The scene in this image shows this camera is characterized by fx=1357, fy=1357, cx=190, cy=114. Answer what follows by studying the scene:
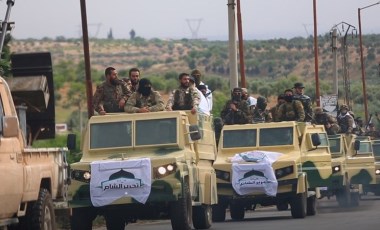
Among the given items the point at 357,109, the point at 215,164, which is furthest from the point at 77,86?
the point at 215,164

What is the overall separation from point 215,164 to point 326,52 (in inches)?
3847

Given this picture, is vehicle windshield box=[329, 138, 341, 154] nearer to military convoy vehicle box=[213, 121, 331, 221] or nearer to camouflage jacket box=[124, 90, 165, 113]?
military convoy vehicle box=[213, 121, 331, 221]

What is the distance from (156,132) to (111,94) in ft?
5.45

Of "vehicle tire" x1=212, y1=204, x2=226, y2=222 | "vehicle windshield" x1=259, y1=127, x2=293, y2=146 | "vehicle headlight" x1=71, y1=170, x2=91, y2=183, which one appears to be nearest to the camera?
"vehicle headlight" x1=71, y1=170, x2=91, y2=183

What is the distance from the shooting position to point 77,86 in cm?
10656

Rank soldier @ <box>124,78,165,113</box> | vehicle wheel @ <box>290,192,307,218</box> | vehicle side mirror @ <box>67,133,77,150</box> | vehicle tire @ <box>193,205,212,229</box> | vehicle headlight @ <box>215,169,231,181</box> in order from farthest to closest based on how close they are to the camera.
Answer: vehicle wheel @ <box>290,192,307,218</box> → vehicle headlight @ <box>215,169,231,181</box> → vehicle tire @ <box>193,205,212,229</box> → soldier @ <box>124,78,165,113</box> → vehicle side mirror @ <box>67,133,77,150</box>

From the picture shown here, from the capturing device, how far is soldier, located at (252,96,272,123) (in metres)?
30.5

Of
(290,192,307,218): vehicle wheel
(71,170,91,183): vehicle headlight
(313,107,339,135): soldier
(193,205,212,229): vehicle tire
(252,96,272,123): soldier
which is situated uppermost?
(252,96,272,123): soldier

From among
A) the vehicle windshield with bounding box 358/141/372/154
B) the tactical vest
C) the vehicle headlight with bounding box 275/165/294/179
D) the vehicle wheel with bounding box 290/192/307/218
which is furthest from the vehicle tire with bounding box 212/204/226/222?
the vehicle windshield with bounding box 358/141/372/154

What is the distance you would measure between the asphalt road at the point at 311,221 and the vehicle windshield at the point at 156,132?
248cm

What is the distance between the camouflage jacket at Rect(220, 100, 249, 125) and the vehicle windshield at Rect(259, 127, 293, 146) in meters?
1.22

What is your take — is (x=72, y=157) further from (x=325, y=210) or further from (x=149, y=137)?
(x=149, y=137)

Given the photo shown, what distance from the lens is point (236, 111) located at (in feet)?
97.7

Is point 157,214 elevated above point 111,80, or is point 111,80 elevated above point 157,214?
point 111,80
